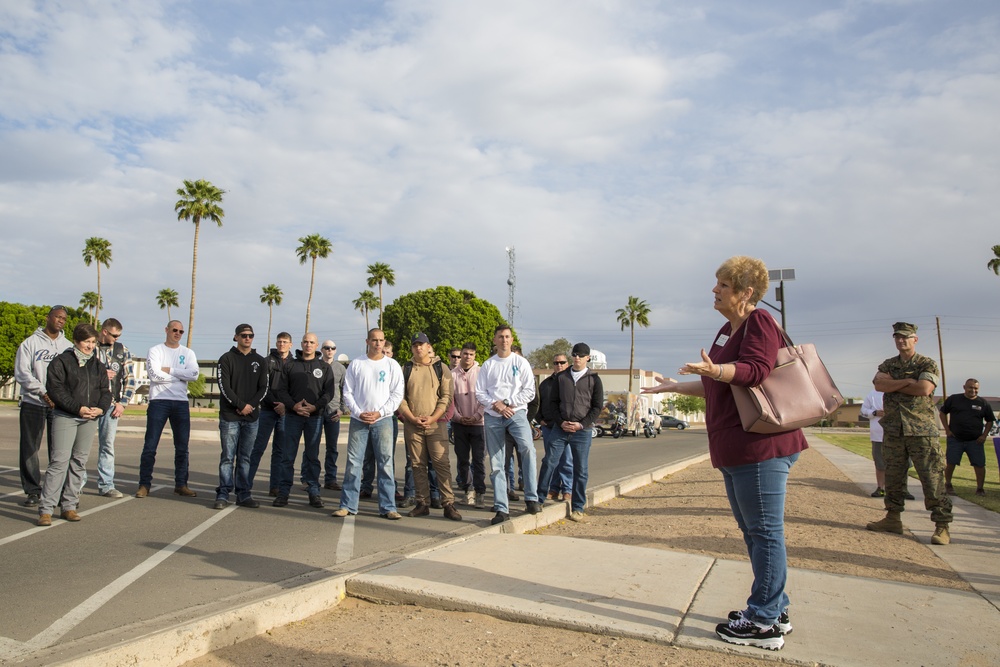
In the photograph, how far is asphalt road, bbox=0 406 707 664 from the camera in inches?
154

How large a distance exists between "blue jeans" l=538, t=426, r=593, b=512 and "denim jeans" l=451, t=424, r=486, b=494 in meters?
1.09

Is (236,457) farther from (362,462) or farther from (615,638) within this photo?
(615,638)

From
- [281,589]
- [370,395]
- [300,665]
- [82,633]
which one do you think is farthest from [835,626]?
[370,395]

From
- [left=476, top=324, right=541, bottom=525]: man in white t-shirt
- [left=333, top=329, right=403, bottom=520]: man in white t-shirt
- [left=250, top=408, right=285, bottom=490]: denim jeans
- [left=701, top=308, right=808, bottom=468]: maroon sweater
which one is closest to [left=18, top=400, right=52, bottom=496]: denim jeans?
[left=250, top=408, right=285, bottom=490]: denim jeans

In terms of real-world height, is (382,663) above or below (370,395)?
below

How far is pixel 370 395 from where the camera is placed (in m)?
7.54

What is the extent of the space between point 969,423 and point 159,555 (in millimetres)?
11094

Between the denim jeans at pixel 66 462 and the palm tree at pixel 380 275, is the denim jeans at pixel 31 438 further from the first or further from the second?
the palm tree at pixel 380 275

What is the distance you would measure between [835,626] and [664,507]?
16.7ft

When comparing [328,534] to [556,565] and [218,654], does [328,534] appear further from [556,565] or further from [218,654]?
[218,654]

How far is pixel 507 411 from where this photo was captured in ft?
24.0

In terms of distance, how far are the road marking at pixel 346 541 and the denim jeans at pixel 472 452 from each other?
1.93 meters

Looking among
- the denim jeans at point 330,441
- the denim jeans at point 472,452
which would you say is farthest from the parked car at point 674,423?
the denim jeans at point 472,452

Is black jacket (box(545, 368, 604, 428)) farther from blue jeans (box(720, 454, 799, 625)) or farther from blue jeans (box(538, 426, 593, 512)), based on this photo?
blue jeans (box(720, 454, 799, 625))
